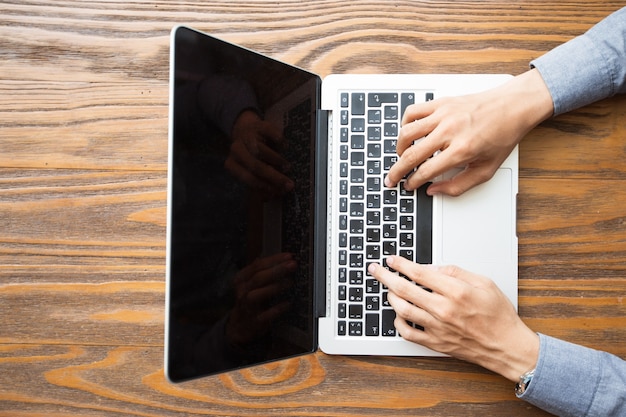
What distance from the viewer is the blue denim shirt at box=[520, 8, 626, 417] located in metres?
0.69

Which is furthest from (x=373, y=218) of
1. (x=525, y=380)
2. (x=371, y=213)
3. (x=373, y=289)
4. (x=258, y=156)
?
(x=525, y=380)

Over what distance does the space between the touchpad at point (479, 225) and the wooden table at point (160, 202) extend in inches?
2.1

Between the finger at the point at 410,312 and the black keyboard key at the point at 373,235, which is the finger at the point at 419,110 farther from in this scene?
the finger at the point at 410,312

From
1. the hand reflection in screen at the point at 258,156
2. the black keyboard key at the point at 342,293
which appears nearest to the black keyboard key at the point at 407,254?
the black keyboard key at the point at 342,293

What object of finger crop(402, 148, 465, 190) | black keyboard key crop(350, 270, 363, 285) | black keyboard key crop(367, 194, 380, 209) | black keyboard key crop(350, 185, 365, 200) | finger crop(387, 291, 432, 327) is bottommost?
finger crop(387, 291, 432, 327)


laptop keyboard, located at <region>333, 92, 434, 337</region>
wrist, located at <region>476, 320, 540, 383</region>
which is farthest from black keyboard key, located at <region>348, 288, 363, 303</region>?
wrist, located at <region>476, 320, 540, 383</region>

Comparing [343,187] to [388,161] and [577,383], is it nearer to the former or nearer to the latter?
[388,161]

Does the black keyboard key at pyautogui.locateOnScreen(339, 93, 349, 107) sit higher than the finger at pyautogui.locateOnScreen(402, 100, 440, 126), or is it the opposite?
the black keyboard key at pyautogui.locateOnScreen(339, 93, 349, 107)

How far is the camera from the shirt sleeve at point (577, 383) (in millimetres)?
685

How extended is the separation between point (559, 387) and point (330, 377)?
1.14ft

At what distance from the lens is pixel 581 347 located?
712 millimetres

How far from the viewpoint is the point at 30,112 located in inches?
31.4

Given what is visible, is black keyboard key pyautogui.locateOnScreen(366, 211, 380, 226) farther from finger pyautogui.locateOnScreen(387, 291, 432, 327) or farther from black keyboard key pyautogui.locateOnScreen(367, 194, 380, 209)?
finger pyautogui.locateOnScreen(387, 291, 432, 327)

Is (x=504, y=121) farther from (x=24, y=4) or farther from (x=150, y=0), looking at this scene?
(x=24, y=4)
